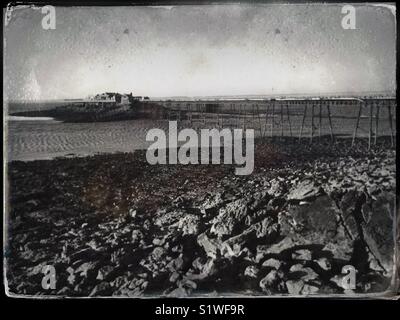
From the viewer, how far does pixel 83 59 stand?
77.1 inches

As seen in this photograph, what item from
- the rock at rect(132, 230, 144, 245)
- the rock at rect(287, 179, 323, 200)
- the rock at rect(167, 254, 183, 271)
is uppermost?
the rock at rect(287, 179, 323, 200)

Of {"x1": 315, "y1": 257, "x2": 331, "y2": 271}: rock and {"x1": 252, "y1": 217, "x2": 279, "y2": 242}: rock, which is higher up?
{"x1": 252, "y1": 217, "x2": 279, "y2": 242}: rock

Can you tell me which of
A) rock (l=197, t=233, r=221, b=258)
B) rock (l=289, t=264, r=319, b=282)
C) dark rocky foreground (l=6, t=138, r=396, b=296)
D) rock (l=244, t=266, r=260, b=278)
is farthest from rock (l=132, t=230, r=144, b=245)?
rock (l=289, t=264, r=319, b=282)

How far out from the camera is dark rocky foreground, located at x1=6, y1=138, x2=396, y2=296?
191 cm

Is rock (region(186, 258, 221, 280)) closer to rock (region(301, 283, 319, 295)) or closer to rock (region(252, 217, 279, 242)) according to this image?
rock (region(252, 217, 279, 242))

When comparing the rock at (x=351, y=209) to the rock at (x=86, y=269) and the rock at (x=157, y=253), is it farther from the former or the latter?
the rock at (x=86, y=269)

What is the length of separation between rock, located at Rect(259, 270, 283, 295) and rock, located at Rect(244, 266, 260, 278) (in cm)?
5

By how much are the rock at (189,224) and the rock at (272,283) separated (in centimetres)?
42

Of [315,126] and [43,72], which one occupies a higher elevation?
[43,72]

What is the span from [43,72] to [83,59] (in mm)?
219

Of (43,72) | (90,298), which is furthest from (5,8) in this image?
(90,298)

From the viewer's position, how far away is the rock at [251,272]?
75.0 inches

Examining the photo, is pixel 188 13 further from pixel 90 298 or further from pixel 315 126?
pixel 90 298
